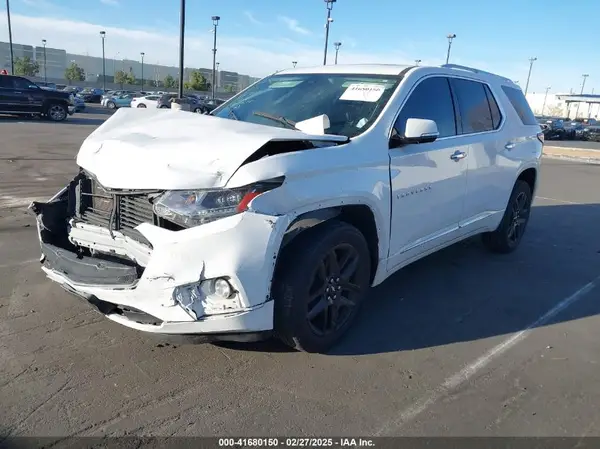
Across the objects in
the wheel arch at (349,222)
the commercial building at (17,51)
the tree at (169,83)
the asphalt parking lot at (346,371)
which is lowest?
the asphalt parking lot at (346,371)

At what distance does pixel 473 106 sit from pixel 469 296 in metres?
1.76

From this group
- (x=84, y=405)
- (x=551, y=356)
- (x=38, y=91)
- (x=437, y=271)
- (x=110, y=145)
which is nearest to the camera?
(x=84, y=405)

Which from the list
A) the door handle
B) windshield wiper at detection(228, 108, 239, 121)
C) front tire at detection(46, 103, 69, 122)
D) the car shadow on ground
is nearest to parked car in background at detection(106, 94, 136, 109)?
front tire at detection(46, 103, 69, 122)

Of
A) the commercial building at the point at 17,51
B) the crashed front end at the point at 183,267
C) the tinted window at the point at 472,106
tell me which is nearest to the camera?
the crashed front end at the point at 183,267

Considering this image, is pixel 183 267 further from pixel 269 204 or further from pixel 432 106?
pixel 432 106

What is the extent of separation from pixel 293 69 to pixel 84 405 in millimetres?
3338

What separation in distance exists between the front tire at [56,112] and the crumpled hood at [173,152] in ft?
70.7

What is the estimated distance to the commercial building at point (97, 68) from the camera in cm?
11632

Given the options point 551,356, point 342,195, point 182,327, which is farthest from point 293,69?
point 551,356

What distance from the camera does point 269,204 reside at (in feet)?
8.80

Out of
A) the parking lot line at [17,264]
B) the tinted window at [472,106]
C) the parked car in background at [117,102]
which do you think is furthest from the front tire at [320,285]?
the parked car in background at [117,102]

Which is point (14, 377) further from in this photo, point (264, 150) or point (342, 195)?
point (342, 195)

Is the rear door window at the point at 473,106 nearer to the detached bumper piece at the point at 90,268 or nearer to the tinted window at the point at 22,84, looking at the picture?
the detached bumper piece at the point at 90,268

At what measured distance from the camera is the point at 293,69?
4.74 meters
